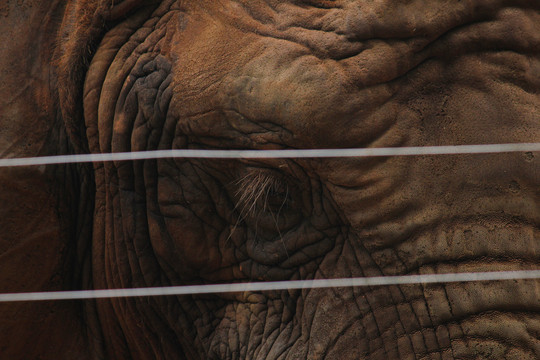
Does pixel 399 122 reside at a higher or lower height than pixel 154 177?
higher

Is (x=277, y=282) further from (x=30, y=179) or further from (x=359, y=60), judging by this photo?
(x=30, y=179)

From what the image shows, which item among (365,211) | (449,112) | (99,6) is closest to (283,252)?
(365,211)

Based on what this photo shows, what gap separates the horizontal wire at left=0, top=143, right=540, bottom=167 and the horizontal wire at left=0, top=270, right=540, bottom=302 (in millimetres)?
256

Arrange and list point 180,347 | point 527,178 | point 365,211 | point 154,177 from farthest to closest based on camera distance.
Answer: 1. point 180,347
2. point 154,177
3. point 365,211
4. point 527,178

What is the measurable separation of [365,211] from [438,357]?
35 centimetres

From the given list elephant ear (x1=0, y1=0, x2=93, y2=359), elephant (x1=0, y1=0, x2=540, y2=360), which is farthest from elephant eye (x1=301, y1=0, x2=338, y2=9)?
elephant ear (x1=0, y1=0, x2=93, y2=359)

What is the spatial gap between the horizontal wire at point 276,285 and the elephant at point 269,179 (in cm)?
1

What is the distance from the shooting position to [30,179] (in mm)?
2014

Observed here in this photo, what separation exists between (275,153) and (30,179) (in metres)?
0.73

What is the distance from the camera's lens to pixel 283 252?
5.88 ft

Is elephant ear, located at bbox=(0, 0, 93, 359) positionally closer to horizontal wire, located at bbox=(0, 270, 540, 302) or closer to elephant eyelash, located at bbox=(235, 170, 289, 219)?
horizontal wire, located at bbox=(0, 270, 540, 302)

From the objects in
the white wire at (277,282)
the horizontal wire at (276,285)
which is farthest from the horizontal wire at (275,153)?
the horizontal wire at (276,285)

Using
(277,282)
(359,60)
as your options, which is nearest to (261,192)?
(277,282)

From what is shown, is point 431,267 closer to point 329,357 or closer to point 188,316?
point 329,357
